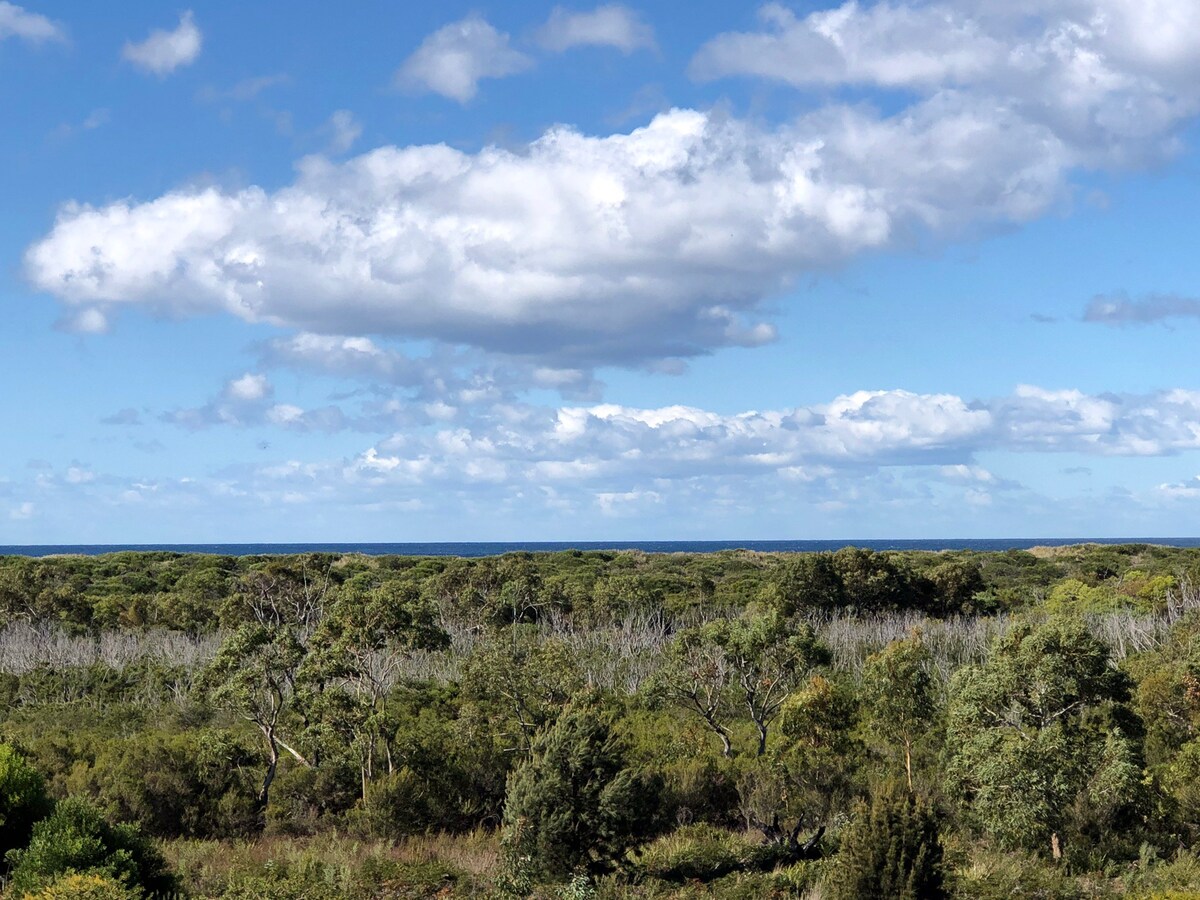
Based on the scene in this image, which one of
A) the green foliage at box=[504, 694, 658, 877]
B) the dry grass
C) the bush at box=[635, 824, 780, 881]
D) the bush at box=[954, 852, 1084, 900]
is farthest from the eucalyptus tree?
the green foliage at box=[504, 694, 658, 877]

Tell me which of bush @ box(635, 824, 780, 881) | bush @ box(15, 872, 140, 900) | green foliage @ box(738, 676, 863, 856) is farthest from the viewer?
green foliage @ box(738, 676, 863, 856)

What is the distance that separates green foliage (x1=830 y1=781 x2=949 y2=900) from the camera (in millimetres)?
12484

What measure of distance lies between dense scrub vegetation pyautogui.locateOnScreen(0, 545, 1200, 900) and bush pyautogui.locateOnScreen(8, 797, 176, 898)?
0.04 metres

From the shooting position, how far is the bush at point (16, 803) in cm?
1412

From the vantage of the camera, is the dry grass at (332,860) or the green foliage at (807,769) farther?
the green foliage at (807,769)

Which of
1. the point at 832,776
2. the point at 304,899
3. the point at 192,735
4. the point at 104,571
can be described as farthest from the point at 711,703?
the point at 104,571

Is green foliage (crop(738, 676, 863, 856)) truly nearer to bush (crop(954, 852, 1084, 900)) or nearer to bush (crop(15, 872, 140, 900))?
bush (crop(954, 852, 1084, 900))

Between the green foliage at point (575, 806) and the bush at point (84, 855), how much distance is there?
4552 millimetres

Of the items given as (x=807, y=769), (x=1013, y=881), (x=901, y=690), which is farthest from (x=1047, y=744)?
(x=807, y=769)

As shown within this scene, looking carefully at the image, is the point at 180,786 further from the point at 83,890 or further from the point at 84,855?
the point at 83,890

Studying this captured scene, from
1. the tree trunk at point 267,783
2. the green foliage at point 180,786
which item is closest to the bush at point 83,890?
the tree trunk at point 267,783

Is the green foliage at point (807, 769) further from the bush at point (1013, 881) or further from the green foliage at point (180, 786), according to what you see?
the green foliage at point (180, 786)

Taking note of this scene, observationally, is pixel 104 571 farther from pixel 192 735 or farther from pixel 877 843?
pixel 877 843

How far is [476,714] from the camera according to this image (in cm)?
2214
